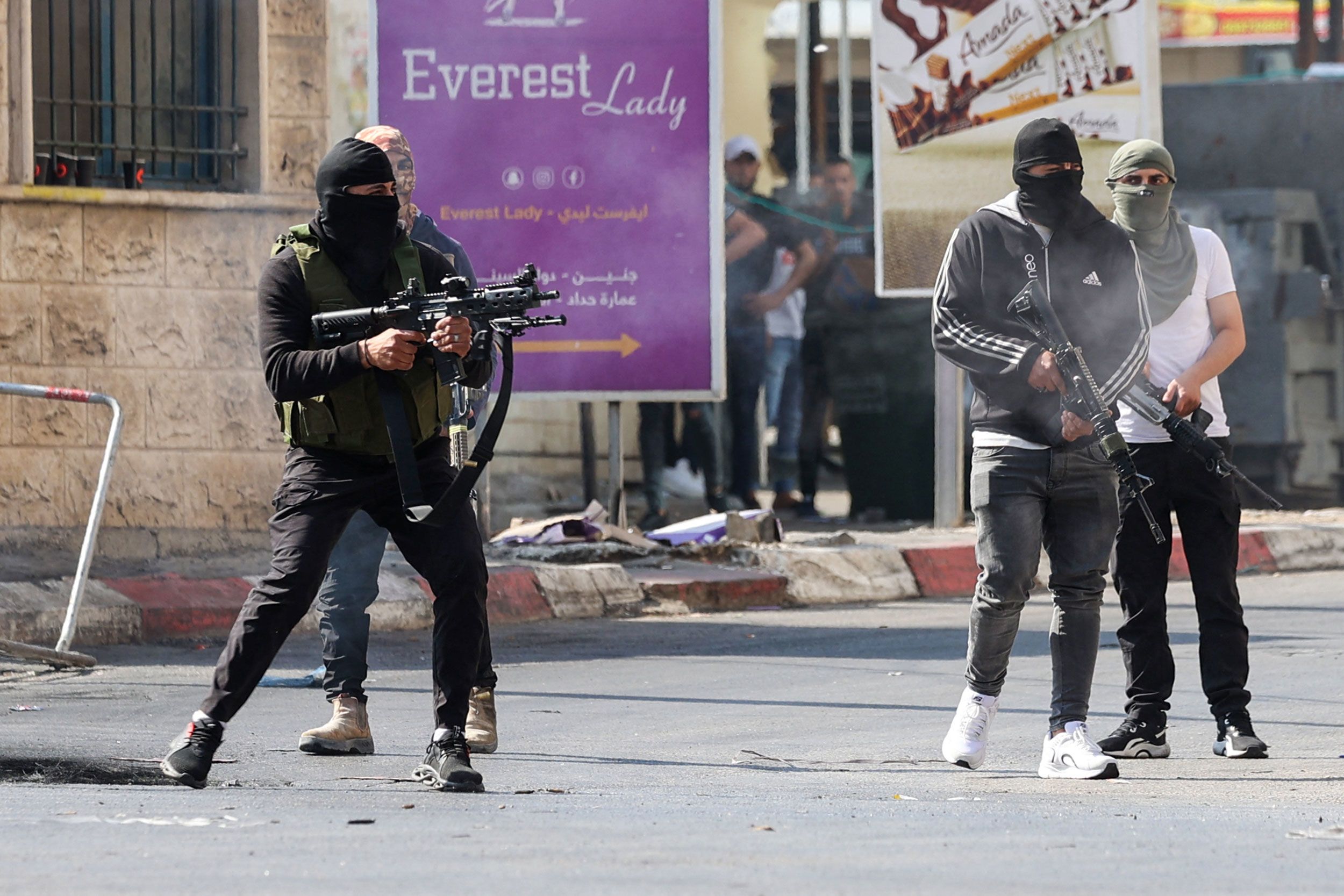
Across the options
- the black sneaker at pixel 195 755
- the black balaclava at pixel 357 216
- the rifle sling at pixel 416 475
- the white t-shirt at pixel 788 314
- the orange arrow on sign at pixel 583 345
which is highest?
the white t-shirt at pixel 788 314

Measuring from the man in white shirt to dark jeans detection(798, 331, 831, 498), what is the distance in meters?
7.87

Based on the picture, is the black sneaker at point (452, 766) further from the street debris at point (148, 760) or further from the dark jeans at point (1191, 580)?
the dark jeans at point (1191, 580)

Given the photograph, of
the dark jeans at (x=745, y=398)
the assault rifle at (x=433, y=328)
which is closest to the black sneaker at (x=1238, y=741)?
the assault rifle at (x=433, y=328)

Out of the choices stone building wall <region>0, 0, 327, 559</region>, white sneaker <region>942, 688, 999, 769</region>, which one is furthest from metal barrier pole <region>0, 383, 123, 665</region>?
white sneaker <region>942, 688, 999, 769</region>

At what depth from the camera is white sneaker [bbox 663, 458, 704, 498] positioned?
567 inches

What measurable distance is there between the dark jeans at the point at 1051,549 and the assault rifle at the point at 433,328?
1.22 meters

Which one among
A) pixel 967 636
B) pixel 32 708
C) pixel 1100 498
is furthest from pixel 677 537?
pixel 1100 498

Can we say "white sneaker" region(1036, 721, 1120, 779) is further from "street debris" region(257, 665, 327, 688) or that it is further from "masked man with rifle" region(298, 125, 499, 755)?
"street debris" region(257, 665, 327, 688)

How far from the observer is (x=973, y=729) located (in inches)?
223

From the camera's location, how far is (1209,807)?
16.4ft

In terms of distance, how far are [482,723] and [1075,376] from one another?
6.06 feet

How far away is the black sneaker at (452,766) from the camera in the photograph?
201 inches

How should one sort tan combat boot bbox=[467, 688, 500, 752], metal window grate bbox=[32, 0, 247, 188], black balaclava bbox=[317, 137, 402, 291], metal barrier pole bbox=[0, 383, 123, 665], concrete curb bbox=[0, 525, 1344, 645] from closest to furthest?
1. black balaclava bbox=[317, 137, 402, 291]
2. tan combat boot bbox=[467, 688, 500, 752]
3. metal barrier pole bbox=[0, 383, 123, 665]
4. concrete curb bbox=[0, 525, 1344, 645]
5. metal window grate bbox=[32, 0, 247, 188]

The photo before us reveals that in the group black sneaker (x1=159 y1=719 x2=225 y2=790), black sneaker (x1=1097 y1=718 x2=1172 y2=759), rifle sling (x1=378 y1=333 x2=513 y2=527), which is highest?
rifle sling (x1=378 y1=333 x2=513 y2=527)
